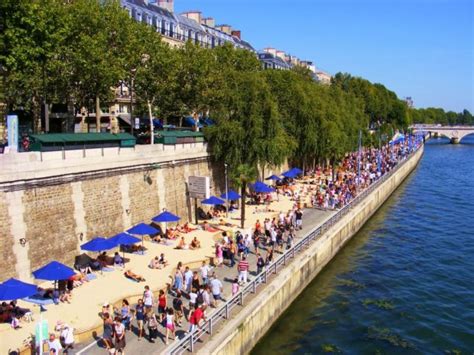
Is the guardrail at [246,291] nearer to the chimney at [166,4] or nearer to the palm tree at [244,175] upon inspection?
the palm tree at [244,175]

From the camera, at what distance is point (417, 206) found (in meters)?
56.0

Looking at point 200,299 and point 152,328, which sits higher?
point 200,299

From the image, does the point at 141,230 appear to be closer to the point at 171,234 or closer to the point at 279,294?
the point at 171,234

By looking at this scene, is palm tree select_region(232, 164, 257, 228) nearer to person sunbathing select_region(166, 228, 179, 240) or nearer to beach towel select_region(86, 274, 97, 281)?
person sunbathing select_region(166, 228, 179, 240)

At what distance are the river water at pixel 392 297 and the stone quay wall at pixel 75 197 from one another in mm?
10432

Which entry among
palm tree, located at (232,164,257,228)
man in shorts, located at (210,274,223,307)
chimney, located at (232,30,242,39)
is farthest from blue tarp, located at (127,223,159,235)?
chimney, located at (232,30,242,39)

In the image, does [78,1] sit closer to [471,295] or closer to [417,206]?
[471,295]

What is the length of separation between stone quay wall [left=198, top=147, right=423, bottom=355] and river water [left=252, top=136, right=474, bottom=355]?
0.68 metres

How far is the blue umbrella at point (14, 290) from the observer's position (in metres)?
18.7

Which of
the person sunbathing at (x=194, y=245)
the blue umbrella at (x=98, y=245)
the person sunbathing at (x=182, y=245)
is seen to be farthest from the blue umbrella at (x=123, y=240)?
the person sunbathing at (x=194, y=245)

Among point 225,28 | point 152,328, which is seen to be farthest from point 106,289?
point 225,28

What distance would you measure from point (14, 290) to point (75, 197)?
312 inches

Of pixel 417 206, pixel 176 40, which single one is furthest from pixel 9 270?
pixel 176 40

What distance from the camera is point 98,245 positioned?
25203 mm
